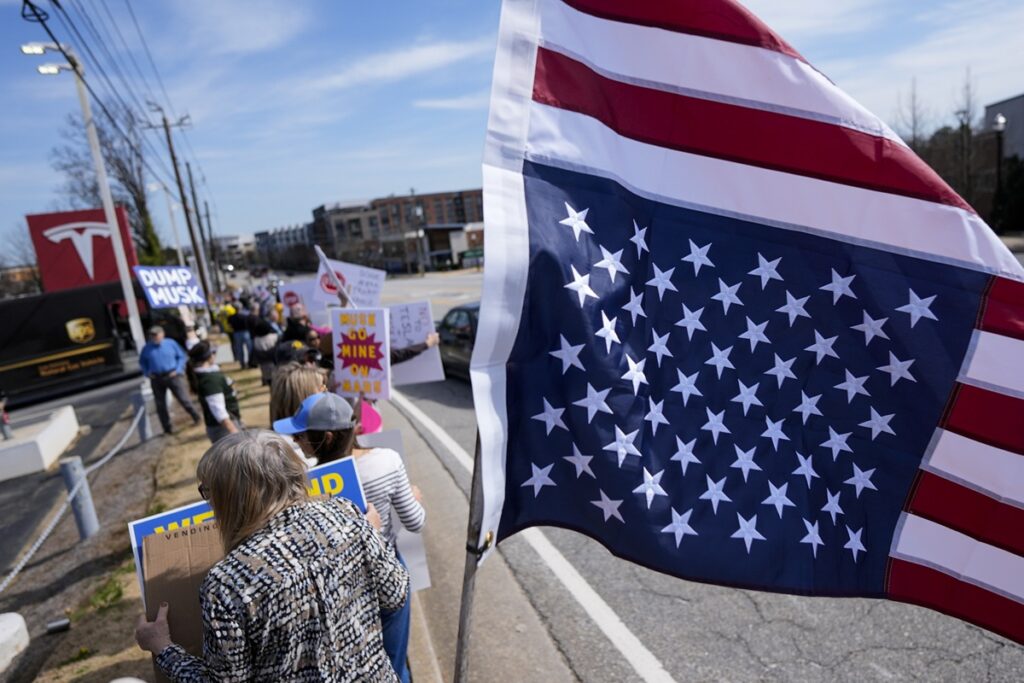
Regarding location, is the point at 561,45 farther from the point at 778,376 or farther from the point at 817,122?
the point at 778,376

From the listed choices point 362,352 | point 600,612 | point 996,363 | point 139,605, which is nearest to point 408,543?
point 600,612

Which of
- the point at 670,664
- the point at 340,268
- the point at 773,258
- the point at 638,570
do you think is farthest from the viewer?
the point at 340,268

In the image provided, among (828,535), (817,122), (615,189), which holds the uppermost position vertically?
(817,122)

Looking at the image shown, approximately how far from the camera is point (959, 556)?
205 centimetres

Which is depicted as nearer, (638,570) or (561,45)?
(561,45)

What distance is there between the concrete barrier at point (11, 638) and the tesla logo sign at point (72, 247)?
2451cm

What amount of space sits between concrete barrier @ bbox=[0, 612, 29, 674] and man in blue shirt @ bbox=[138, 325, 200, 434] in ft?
18.9

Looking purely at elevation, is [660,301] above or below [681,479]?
above

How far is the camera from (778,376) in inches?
83.3

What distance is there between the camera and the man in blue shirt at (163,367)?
9.78 m

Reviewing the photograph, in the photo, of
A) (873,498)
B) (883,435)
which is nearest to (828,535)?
(873,498)

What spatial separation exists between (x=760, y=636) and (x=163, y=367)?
919 cm

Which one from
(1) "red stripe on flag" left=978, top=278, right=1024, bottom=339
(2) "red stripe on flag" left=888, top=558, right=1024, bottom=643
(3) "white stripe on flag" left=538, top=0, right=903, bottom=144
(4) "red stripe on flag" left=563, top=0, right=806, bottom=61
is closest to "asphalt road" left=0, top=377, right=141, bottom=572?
(3) "white stripe on flag" left=538, top=0, right=903, bottom=144

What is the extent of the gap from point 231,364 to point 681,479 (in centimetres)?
1820
